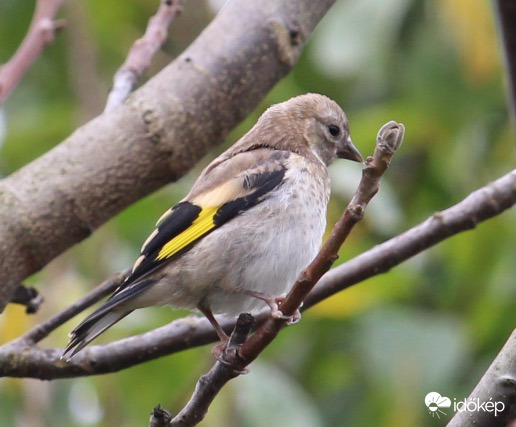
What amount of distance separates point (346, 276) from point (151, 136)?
78cm

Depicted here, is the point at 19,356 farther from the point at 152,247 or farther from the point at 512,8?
the point at 512,8

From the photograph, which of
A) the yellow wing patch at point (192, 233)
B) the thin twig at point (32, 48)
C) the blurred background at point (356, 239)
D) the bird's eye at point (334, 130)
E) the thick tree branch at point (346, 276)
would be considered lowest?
the blurred background at point (356, 239)

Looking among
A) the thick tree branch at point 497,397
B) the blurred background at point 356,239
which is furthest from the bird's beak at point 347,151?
the thick tree branch at point 497,397

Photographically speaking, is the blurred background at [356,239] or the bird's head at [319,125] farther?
the blurred background at [356,239]

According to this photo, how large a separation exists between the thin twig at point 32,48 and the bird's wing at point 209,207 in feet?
2.44

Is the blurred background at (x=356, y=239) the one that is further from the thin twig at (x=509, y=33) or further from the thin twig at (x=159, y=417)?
the thin twig at (x=509, y=33)

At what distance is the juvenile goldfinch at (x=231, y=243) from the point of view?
11.9 ft

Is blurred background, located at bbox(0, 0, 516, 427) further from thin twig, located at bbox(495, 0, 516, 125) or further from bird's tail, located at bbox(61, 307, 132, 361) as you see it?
Answer: thin twig, located at bbox(495, 0, 516, 125)

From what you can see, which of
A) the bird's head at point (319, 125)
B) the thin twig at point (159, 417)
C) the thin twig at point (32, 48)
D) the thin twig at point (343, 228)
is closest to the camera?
the thin twig at point (343, 228)

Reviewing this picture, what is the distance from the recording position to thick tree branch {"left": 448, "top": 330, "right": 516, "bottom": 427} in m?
2.26

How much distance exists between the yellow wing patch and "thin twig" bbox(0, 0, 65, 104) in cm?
77

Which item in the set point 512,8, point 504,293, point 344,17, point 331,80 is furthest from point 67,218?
point 331,80

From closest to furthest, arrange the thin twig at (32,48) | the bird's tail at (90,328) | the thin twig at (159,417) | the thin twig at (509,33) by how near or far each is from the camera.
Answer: the thin twig at (509,33) < the thin twig at (159,417) < the bird's tail at (90,328) < the thin twig at (32,48)

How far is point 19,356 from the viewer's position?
3086 millimetres
